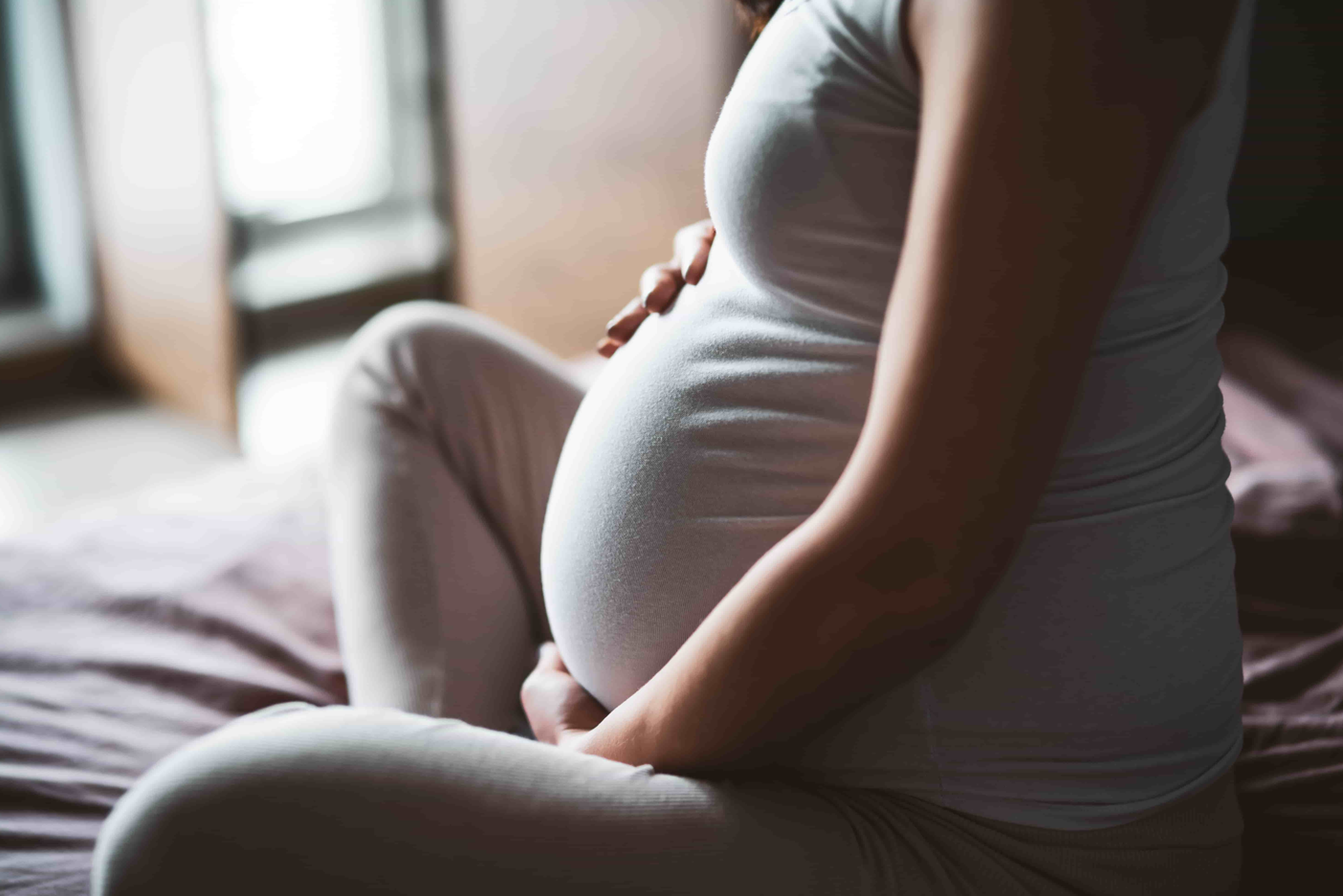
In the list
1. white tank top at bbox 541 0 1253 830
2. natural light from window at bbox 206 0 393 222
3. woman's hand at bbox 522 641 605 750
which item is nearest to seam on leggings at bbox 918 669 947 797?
white tank top at bbox 541 0 1253 830

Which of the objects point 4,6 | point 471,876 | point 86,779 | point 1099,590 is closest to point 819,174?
point 1099,590

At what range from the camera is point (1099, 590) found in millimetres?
622

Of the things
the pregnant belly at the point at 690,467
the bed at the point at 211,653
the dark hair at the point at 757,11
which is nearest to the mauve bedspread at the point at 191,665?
the bed at the point at 211,653

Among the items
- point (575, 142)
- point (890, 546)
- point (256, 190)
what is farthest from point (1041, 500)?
point (256, 190)

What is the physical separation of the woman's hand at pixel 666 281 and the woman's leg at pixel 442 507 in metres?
0.14

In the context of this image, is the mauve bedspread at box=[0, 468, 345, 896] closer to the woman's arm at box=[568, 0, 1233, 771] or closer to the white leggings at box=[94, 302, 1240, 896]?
the white leggings at box=[94, 302, 1240, 896]

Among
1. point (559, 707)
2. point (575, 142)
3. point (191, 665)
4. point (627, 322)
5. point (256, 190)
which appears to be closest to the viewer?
point (559, 707)

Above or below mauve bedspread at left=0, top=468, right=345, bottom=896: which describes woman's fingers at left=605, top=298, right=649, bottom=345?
above

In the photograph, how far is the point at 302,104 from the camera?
3096 mm

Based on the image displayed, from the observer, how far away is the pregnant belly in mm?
638

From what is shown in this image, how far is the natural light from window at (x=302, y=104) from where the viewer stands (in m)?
2.96

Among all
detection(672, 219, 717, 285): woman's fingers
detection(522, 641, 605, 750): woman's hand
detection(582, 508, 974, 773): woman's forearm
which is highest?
detection(672, 219, 717, 285): woman's fingers

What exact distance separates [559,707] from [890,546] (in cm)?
31

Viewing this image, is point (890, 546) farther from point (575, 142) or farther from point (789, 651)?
point (575, 142)
